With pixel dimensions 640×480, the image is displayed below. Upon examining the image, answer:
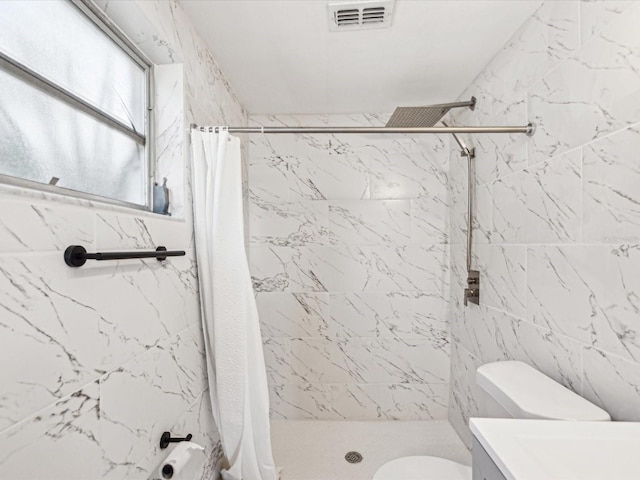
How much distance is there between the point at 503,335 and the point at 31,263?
174 centimetres

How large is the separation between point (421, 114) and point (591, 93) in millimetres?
723

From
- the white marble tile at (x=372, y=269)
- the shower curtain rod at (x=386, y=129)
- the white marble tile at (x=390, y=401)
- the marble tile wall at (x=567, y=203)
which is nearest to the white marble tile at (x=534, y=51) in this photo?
the marble tile wall at (x=567, y=203)

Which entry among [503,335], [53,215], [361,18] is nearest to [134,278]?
[53,215]

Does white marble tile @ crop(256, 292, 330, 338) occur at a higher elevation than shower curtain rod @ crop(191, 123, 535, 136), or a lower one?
lower

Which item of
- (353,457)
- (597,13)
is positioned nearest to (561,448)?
(597,13)

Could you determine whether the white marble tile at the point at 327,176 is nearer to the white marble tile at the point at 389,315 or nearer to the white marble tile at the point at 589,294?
the white marble tile at the point at 389,315

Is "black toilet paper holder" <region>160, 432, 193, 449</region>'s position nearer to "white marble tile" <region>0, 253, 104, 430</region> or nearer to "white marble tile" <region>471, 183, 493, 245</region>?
"white marble tile" <region>0, 253, 104, 430</region>

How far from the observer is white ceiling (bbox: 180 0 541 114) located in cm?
128

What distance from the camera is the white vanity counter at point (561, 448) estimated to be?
2.00 feet

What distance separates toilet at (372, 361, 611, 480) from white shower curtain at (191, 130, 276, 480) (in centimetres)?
75

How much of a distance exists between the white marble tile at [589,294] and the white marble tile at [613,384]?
3 centimetres

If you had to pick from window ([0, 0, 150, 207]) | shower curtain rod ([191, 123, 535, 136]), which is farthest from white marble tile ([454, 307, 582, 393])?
window ([0, 0, 150, 207])

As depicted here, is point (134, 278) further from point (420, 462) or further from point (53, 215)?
point (420, 462)

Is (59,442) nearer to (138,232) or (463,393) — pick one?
(138,232)
